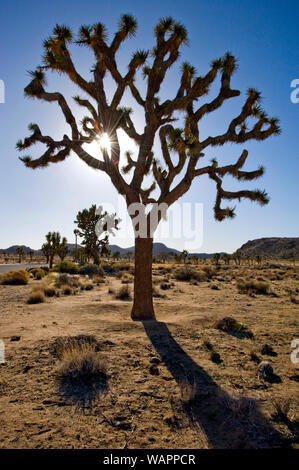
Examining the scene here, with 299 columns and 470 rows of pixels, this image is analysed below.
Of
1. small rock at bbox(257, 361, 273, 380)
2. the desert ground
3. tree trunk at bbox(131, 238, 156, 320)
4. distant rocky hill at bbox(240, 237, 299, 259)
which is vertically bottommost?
the desert ground

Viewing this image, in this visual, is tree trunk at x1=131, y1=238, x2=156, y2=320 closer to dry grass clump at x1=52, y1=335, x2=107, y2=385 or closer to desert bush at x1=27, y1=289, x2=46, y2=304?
dry grass clump at x1=52, y1=335, x2=107, y2=385

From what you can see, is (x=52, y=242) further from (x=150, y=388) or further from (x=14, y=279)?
(x=150, y=388)

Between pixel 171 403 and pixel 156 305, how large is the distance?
661cm

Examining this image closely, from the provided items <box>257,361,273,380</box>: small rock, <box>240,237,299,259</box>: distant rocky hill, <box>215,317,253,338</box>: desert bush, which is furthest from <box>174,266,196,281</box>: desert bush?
<box>240,237,299,259</box>: distant rocky hill

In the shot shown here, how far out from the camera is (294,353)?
5.34m

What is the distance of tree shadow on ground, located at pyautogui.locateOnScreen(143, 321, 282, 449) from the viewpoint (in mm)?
2760

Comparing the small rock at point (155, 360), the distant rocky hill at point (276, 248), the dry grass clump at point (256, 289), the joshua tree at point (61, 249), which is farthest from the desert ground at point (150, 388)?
the distant rocky hill at point (276, 248)

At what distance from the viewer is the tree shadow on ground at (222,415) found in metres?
2.76

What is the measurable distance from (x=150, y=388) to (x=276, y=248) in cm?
9809

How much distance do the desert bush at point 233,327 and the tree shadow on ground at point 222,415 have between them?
2.59 m

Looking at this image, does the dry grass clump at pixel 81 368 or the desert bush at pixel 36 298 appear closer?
the dry grass clump at pixel 81 368

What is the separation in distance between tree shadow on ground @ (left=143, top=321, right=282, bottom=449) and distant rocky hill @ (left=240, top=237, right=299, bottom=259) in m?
81.9

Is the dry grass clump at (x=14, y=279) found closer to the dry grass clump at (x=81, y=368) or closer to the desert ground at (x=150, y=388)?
the desert ground at (x=150, y=388)
